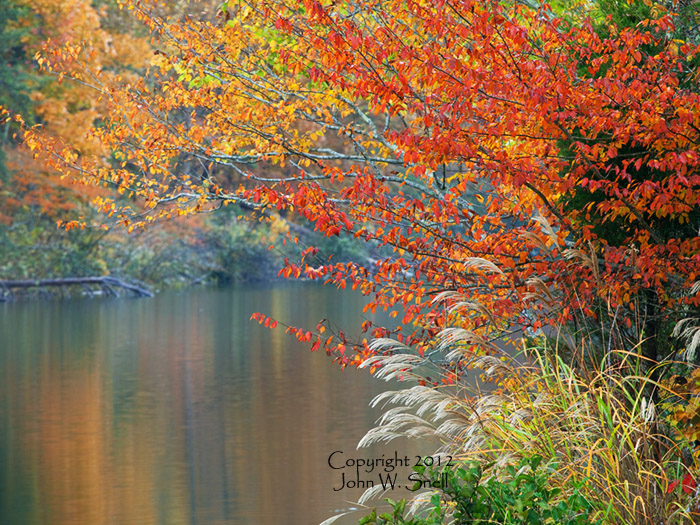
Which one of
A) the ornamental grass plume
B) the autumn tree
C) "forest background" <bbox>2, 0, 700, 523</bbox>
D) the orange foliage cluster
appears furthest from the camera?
the orange foliage cluster

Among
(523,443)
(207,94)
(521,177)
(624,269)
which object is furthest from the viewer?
(207,94)

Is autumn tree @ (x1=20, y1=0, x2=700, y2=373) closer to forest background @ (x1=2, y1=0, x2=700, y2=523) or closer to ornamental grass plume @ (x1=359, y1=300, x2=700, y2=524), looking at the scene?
forest background @ (x1=2, y1=0, x2=700, y2=523)

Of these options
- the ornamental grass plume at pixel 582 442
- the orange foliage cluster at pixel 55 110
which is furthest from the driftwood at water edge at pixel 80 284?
the ornamental grass plume at pixel 582 442

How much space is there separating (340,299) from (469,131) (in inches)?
1083

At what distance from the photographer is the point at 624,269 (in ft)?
23.4

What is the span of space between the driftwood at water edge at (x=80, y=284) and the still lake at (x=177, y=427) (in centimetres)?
949

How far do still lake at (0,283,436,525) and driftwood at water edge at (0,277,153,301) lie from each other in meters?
9.49

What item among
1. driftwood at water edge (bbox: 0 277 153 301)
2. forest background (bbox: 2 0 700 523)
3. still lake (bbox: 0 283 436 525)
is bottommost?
still lake (bbox: 0 283 436 525)

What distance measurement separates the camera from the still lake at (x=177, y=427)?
9.79 metres

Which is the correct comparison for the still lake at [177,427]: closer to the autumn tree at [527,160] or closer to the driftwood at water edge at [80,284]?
the autumn tree at [527,160]

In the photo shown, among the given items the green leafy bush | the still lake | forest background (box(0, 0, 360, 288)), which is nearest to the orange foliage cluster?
forest background (box(0, 0, 360, 288))

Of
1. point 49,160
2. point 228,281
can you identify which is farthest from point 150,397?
point 228,281

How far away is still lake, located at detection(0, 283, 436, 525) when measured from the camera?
979 cm

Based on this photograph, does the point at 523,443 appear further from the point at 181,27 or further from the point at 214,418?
the point at 214,418
